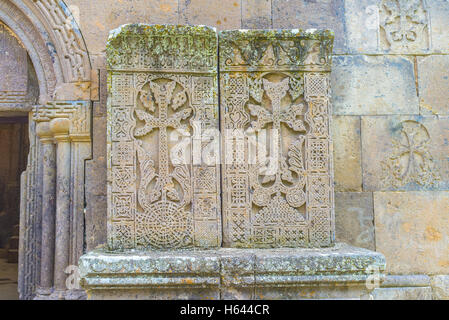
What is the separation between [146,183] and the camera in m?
2.53

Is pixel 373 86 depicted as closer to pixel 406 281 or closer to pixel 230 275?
pixel 406 281

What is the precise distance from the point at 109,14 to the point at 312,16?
1.64 m

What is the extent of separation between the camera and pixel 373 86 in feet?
10.2

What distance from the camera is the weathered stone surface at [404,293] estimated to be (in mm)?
2980

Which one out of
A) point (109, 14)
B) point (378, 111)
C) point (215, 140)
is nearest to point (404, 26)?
point (378, 111)

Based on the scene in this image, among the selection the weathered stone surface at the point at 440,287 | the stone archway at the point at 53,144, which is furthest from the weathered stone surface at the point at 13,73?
the weathered stone surface at the point at 440,287

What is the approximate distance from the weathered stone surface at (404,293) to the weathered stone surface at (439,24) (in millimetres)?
1948

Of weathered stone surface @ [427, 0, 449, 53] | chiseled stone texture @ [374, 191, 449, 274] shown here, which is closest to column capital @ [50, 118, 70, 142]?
chiseled stone texture @ [374, 191, 449, 274]

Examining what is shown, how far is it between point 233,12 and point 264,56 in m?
0.71

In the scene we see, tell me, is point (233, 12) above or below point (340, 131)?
above

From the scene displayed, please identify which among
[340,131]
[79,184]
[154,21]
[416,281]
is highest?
[154,21]
